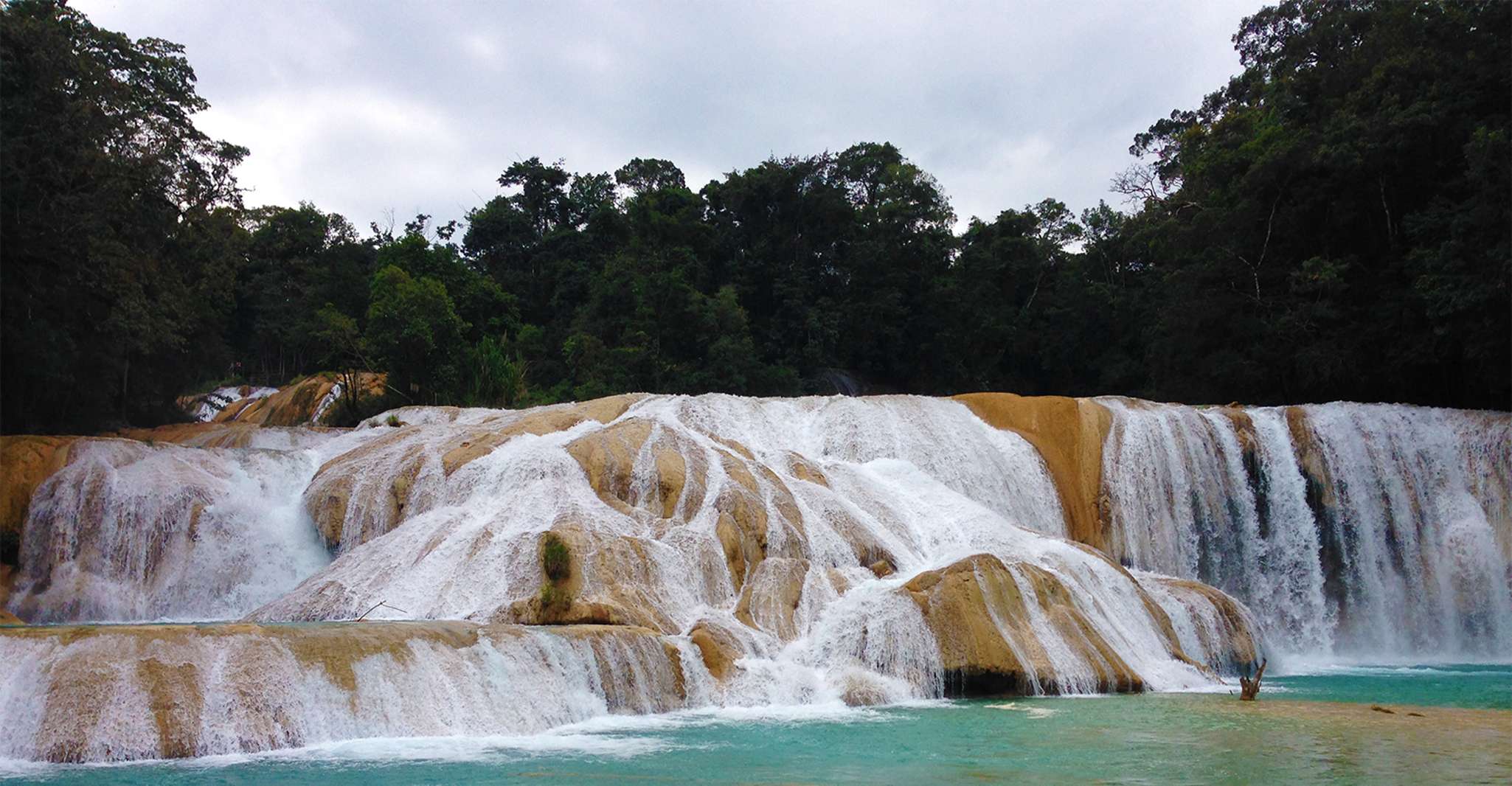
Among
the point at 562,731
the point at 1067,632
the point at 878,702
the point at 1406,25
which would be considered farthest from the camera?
the point at 1406,25

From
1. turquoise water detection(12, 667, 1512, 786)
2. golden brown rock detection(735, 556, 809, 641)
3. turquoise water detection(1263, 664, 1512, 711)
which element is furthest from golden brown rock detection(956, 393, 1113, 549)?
turquoise water detection(12, 667, 1512, 786)

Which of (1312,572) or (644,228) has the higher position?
(644,228)

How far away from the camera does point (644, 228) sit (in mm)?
43281

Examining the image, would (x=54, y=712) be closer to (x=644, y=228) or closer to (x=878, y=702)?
(x=878, y=702)

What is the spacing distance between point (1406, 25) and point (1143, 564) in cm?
1531

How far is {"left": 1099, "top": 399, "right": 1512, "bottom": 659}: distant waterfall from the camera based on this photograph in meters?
21.7

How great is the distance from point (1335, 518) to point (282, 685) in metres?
19.0

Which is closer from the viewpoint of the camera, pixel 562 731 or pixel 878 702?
pixel 562 731

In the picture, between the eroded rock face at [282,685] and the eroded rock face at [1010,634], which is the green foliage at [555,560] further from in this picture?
the eroded rock face at [1010,634]

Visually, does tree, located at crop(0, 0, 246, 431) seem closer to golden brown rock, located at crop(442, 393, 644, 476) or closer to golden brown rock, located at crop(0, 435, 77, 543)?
golden brown rock, located at crop(0, 435, 77, 543)

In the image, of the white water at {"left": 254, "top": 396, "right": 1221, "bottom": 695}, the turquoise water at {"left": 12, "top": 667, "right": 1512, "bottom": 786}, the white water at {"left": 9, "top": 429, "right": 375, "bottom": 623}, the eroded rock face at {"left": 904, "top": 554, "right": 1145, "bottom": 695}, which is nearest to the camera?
the turquoise water at {"left": 12, "top": 667, "right": 1512, "bottom": 786}

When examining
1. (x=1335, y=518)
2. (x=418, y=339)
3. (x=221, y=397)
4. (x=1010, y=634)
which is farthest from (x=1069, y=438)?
(x=221, y=397)

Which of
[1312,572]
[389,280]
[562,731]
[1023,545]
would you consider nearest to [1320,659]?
[1312,572]

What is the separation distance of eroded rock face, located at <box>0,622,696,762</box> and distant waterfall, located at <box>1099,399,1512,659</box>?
12.8 m
